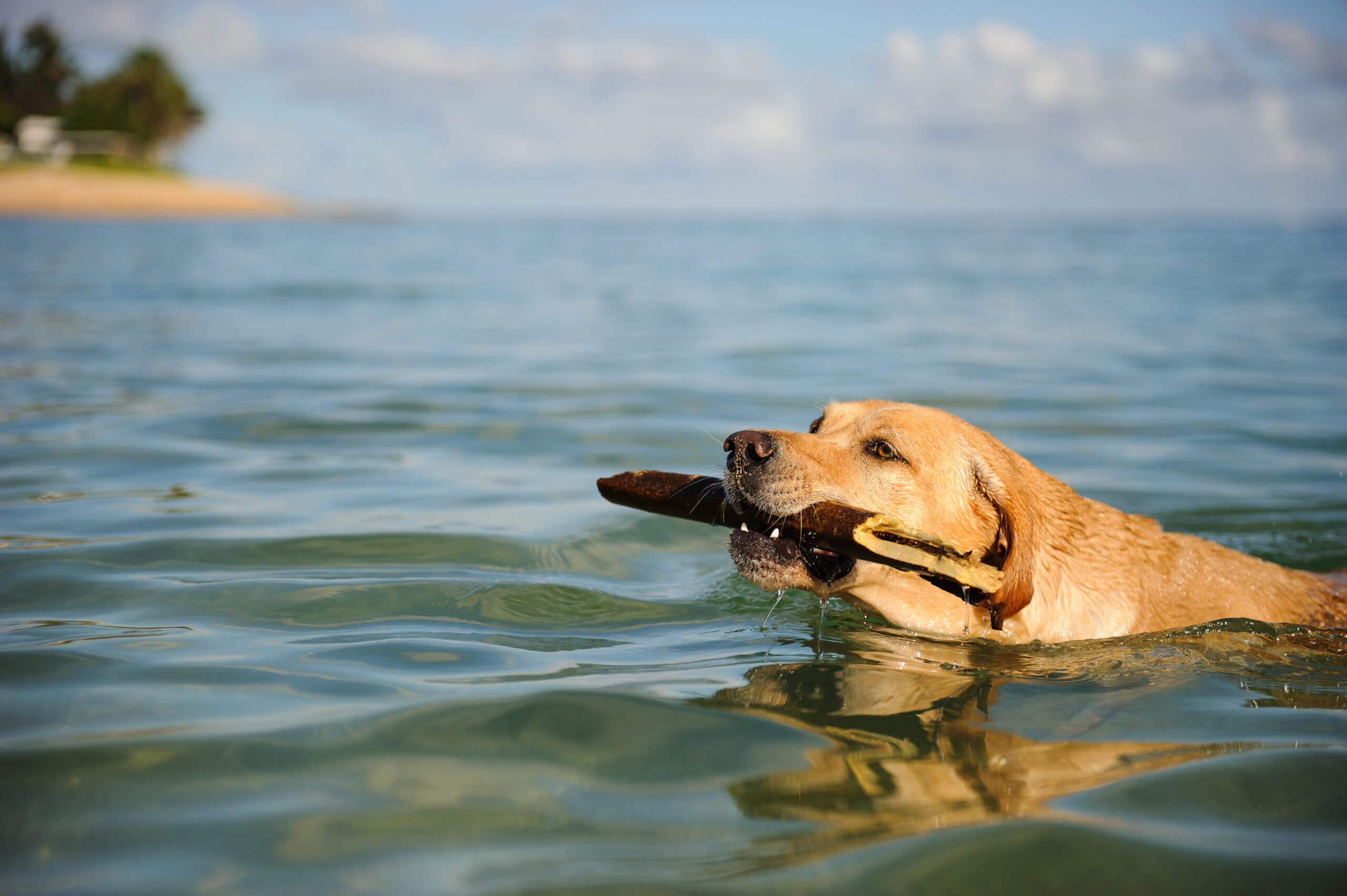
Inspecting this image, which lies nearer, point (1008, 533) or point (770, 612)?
point (1008, 533)

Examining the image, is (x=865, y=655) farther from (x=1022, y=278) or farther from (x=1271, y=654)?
(x=1022, y=278)

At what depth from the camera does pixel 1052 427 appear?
9828mm

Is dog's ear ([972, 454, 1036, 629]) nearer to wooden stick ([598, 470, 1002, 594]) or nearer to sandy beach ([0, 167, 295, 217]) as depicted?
wooden stick ([598, 470, 1002, 594])

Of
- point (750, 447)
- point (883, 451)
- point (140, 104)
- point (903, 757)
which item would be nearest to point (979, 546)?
point (883, 451)

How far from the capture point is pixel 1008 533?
4.57m

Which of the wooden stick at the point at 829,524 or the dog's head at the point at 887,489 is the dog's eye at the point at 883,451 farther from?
the wooden stick at the point at 829,524

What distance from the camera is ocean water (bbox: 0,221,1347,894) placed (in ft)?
9.07

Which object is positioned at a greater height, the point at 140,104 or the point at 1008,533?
the point at 140,104

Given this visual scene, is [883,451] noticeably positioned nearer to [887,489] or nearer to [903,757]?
[887,489]

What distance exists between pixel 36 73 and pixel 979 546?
117276mm

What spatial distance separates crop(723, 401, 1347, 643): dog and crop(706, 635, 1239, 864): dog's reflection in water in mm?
508

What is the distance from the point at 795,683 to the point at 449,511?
3188 millimetres

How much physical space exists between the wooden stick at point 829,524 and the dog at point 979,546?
7cm

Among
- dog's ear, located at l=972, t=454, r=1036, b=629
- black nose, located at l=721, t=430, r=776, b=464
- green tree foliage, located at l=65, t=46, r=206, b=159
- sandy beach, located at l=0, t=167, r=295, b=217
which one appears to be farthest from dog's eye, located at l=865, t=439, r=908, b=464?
green tree foliage, located at l=65, t=46, r=206, b=159
